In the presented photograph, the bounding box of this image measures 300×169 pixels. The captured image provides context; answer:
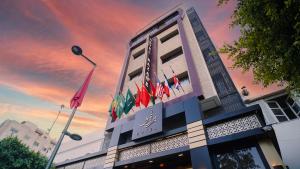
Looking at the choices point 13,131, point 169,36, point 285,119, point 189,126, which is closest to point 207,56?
point 169,36

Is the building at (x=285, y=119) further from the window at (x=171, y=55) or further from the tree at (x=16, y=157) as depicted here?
the tree at (x=16, y=157)

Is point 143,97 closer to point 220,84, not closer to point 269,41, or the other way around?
point 220,84

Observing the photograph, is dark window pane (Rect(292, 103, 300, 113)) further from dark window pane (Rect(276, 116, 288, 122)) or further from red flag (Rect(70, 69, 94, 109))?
red flag (Rect(70, 69, 94, 109))

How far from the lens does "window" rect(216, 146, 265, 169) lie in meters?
8.41

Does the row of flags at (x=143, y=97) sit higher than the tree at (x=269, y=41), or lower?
higher

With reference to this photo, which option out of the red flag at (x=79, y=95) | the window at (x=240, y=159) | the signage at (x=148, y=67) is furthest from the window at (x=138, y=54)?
the window at (x=240, y=159)

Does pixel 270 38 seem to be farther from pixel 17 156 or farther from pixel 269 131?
pixel 17 156

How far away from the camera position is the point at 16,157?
1338cm

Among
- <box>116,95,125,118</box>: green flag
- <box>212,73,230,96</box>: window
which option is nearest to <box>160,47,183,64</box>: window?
<box>212,73,230,96</box>: window

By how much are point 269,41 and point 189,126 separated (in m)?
6.23

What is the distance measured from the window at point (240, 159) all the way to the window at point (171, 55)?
12.5m

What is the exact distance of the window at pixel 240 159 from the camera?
8406mm

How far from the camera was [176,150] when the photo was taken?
33.9ft

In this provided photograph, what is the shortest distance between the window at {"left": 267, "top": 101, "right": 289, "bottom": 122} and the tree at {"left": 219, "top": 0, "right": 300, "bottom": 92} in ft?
15.5
